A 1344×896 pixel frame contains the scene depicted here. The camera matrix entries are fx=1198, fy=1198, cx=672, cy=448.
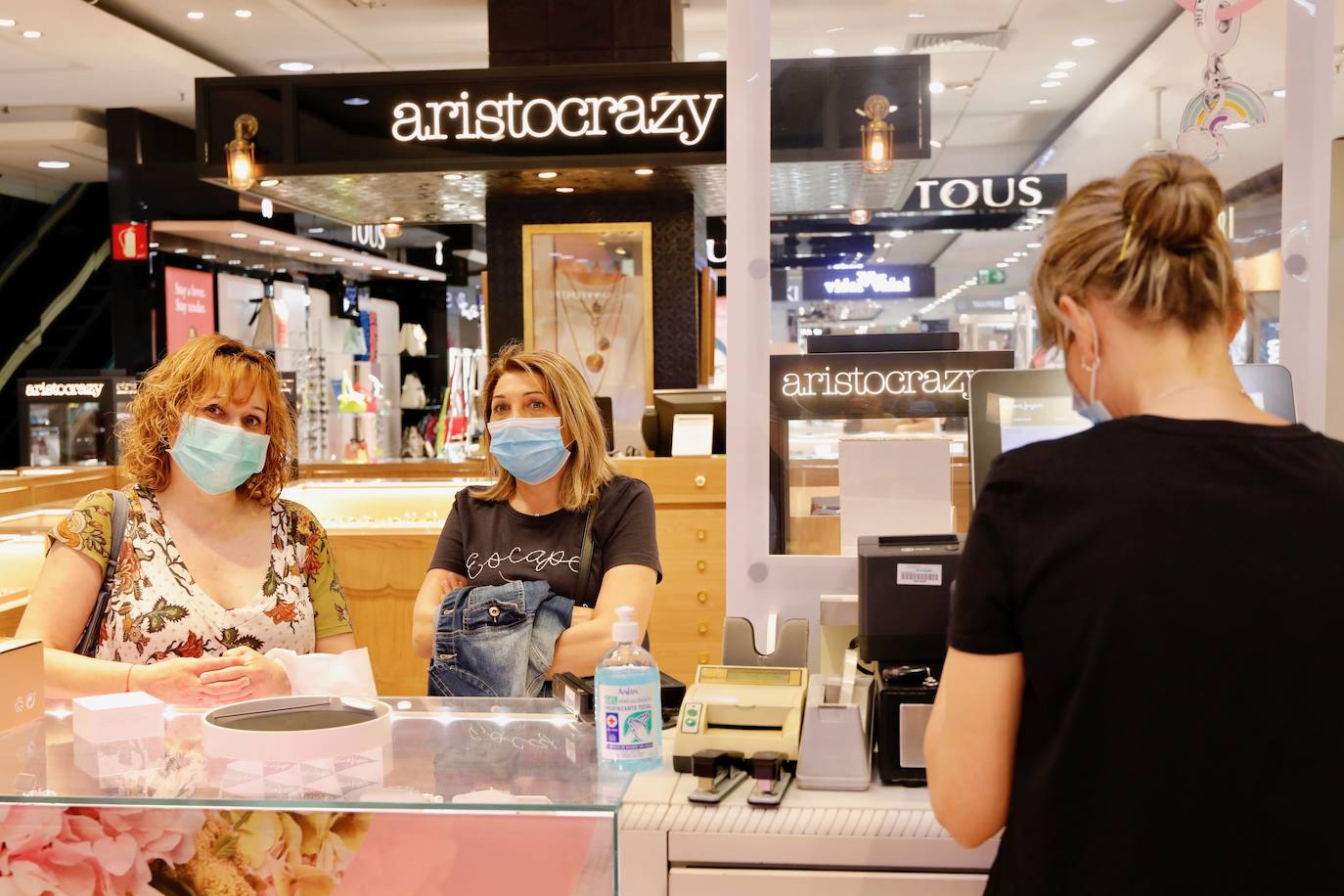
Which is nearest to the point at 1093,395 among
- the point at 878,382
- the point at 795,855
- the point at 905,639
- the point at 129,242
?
the point at 905,639

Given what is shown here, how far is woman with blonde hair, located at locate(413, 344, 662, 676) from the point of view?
252cm

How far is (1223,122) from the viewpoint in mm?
2217

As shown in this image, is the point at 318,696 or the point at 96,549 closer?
the point at 318,696

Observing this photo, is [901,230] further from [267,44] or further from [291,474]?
[267,44]

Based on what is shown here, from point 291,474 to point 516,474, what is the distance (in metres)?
0.54

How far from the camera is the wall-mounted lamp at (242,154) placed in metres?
7.01

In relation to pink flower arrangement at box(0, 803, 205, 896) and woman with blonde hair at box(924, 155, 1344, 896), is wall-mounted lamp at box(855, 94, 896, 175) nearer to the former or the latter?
woman with blonde hair at box(924, 155, 1344, 896)

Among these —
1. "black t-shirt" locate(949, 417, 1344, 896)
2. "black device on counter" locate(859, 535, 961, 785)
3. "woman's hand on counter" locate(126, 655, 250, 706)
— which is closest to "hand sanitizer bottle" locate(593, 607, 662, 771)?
"black device on counter" locate(859, 535, 961, 785)

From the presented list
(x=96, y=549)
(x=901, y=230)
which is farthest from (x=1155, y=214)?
(x=901, y=230)

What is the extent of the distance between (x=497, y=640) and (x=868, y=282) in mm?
1908

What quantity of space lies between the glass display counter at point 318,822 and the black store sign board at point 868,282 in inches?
68.2

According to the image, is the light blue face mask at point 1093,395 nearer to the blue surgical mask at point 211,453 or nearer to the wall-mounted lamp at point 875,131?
the wall-mounted lamp at point 875,131

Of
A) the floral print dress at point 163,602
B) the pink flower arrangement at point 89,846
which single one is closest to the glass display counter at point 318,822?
the pink flower arrangement at point 89,846

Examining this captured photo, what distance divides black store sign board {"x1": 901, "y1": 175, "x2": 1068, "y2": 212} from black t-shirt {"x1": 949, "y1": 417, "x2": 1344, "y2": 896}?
0.76 metres
